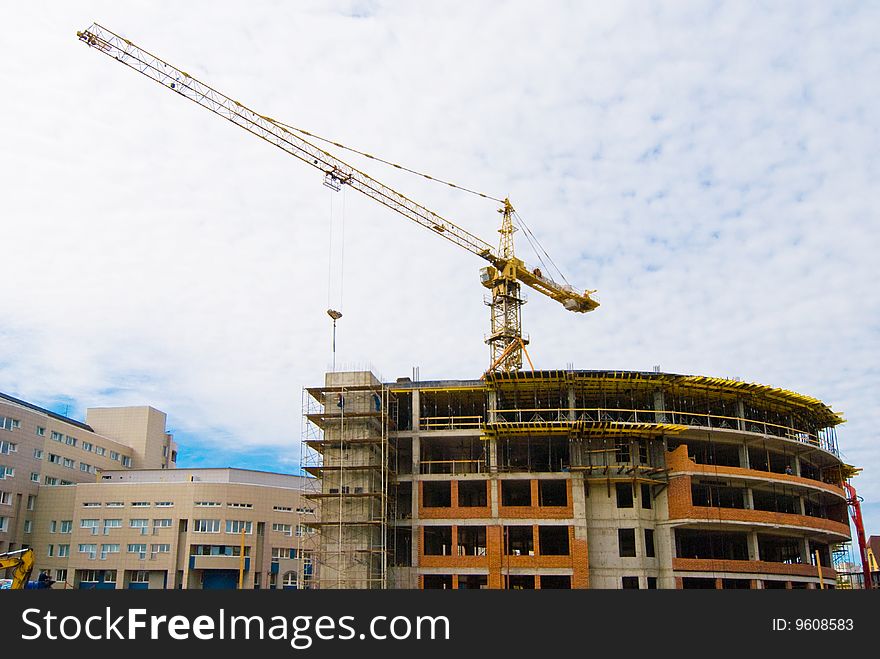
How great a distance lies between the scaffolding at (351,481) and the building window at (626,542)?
17005mm

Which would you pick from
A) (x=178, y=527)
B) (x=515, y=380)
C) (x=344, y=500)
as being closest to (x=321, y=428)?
(x=344, y=500)

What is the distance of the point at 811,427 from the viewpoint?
71.6 meters

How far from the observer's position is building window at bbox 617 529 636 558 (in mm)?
59750

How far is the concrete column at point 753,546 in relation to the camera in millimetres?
59906

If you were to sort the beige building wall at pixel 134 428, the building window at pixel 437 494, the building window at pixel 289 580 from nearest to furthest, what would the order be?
the building window at pixel 437 494
the building window at pixel 289 580
the beige building wall at pixel 134 428

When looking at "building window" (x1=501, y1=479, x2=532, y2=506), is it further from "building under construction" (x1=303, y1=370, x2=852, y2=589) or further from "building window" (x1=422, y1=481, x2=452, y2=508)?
"building window" (x1=422, y1=481, x2=452, y2=508)

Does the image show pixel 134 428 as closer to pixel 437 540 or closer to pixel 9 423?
pixel 9 423

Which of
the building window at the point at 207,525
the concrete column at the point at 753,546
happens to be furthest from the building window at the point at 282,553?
the concrete column at the point at 753,546

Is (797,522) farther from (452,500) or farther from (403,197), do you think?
(403,197)

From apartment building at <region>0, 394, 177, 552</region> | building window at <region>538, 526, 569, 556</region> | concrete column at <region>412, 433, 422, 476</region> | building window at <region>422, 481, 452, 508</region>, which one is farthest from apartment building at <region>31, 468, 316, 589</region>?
→ building window at <region>538, 526, 569, 556</region>

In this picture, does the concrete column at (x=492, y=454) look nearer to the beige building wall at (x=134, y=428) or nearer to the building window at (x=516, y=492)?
the building window at (x=516, y=492)

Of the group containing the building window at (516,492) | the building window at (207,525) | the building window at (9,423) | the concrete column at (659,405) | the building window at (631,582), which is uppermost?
the building window at (9,423)

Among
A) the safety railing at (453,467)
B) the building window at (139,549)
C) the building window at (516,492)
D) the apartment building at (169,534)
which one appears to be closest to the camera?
the building window at (516,492)

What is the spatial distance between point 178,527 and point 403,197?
132 feet
